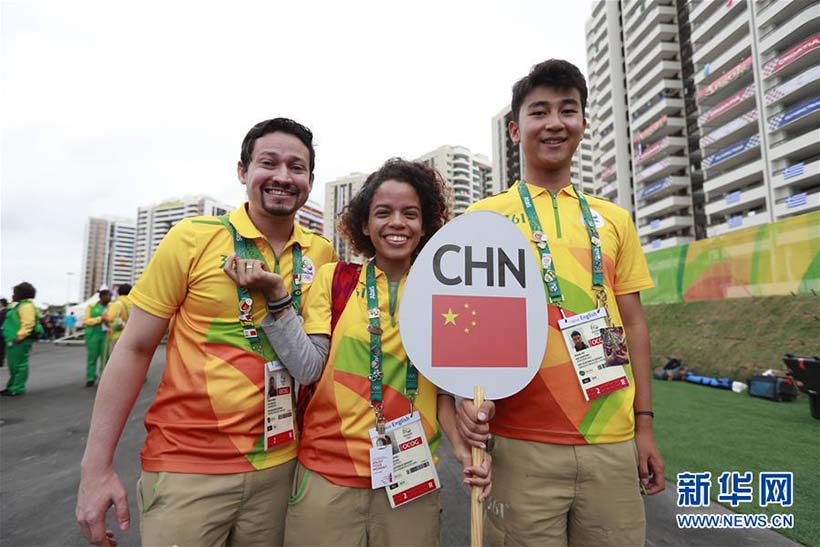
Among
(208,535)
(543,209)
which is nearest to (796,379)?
(543,209)

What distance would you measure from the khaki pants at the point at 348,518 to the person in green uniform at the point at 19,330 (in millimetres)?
7546

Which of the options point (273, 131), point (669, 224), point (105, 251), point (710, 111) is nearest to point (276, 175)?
point (273, 131)

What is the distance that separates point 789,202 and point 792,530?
99.1 ft

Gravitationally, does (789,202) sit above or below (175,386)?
above

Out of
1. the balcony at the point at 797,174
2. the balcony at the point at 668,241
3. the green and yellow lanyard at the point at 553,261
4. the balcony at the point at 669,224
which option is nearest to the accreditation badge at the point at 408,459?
the green and yellow lanyard at the point at 553,261

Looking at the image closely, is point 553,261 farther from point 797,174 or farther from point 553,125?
point 797,174

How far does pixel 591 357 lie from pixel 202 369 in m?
1.15

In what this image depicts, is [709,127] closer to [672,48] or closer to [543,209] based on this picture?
[672,48]

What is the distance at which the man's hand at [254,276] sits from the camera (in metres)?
1.17

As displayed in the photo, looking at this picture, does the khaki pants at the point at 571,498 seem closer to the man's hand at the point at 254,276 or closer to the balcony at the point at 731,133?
the man's hand at the point at 254,276

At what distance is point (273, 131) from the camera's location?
4.53 feet

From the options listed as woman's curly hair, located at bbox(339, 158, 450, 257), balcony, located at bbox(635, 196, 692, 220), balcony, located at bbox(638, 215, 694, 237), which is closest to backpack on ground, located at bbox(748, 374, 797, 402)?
woman's curly hair, located at bbox(339, 158, 450, 257)

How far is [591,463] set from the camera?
1.19 metres

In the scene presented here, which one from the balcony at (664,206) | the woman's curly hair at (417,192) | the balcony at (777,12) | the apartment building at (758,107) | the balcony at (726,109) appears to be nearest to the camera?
the woman's curly hair at (417,192)
